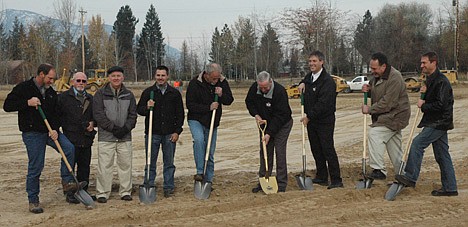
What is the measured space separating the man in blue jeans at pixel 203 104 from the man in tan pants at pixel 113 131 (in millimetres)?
932

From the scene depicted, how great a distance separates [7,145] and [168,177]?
8.64m

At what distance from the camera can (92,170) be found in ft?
32.4

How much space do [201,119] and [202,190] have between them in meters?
1.11

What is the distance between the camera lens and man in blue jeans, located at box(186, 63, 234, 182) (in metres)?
7.85

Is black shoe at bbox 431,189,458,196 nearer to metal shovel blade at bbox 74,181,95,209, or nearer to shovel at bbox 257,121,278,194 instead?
shovel at bbox 257,121,278,194

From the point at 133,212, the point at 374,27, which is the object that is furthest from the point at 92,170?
the point at 374,27

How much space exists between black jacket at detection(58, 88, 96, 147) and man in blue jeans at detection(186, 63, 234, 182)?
59.7 inches

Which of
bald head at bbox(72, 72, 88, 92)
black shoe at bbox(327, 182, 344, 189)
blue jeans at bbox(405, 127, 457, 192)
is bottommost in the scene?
black shoe at bbox(327, 182, 344, 189)

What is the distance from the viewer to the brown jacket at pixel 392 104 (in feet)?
25.4

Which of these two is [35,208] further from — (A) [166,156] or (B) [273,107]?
(B) [273,107]

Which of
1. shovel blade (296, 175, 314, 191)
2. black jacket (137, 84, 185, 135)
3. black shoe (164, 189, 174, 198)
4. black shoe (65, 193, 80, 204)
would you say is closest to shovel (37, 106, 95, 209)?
black shoe (65, 193, 80, 204)

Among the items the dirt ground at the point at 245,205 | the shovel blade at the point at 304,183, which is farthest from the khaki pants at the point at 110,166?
the shovel blade at the point at 304,183

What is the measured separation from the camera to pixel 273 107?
7.88 metres

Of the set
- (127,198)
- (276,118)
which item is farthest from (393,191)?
(127,198)
